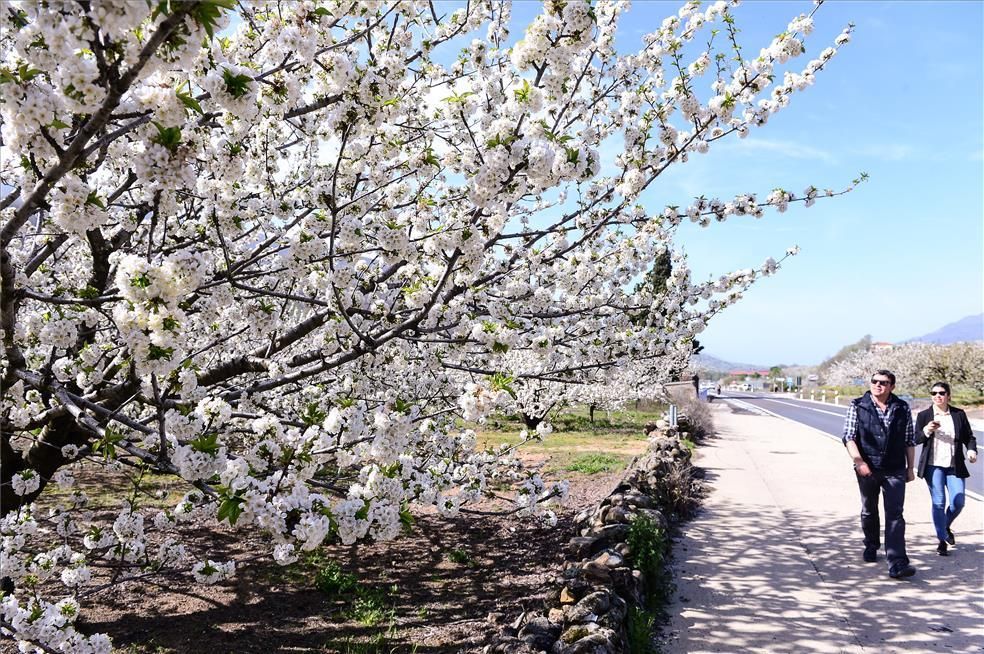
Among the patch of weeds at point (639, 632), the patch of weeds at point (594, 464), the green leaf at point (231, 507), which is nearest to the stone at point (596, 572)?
the patch of weeds at point (639, 632)

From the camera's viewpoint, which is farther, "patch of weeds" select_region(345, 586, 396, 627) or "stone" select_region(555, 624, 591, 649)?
"patch of weeds" select_region(345, 586, 396, 627)

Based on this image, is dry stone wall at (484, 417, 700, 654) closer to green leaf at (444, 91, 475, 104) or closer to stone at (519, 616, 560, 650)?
stone at (519, 616, 560, 650)

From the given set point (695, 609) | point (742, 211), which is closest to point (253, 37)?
point (742, 211)

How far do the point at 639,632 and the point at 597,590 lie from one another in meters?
0.42

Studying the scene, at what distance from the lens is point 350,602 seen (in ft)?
18.0

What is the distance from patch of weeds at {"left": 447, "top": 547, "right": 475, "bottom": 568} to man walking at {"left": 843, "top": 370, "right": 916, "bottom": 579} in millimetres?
4143

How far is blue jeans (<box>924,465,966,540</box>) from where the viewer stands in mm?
5969

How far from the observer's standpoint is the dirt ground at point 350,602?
15.4 ft

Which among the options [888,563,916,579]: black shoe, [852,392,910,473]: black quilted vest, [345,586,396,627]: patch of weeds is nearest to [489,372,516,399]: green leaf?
[345,586,396,627]: patch of weeds

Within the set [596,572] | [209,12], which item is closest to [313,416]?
[209,12]

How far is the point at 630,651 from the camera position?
155 inches

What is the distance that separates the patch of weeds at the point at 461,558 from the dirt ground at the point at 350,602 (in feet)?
0.04

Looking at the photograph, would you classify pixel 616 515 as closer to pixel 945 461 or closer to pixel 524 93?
pixel 945 461

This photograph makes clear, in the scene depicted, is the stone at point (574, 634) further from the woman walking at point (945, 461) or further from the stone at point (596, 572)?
the woman walking at point (945, 461)
